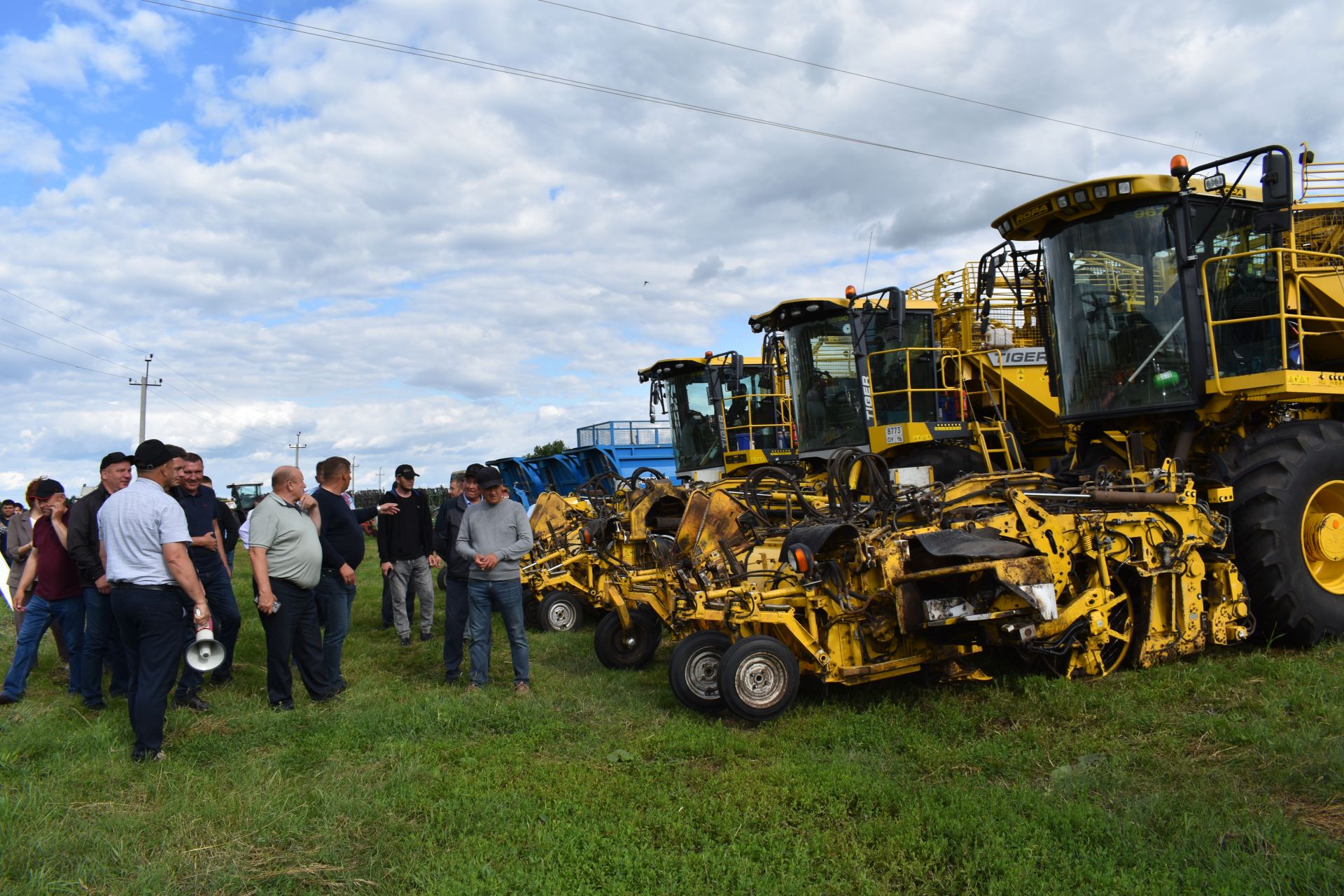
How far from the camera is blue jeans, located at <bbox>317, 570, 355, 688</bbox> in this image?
677 cm

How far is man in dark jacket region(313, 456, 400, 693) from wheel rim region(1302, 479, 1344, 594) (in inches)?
284

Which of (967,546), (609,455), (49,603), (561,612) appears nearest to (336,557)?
(49,603)

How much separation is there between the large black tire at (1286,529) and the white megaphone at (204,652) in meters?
6.81

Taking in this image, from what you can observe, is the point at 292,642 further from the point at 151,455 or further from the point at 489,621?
the point at 151,455

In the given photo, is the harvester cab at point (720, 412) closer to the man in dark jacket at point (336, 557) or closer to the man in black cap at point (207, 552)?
the man in dark jacket at point (336, 557)

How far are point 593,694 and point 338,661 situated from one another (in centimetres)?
204

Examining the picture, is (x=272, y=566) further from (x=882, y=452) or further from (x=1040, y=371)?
(x=1040, y=371)

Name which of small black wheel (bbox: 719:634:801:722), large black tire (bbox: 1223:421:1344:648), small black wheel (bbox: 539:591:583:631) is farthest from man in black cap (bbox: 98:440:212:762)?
large black tire (bbox: 1223:421:1344:648)

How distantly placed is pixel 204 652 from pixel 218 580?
193cm

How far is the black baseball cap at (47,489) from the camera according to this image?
7.16m

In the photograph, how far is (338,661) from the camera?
6.79 m

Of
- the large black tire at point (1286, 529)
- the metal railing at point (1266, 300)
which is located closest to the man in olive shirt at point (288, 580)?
the large black tire at point (1286, 529)

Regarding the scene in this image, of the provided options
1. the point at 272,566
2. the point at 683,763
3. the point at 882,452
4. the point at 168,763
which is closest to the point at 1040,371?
the point at 882,452

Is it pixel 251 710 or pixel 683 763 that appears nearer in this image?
pixel 683 763
